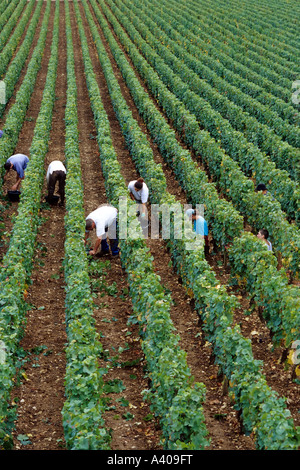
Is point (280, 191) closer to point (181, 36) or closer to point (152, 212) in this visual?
point (152, 212)

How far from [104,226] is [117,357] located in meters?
3.92

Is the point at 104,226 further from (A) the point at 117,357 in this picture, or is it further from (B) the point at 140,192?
(A) the point at 117,357

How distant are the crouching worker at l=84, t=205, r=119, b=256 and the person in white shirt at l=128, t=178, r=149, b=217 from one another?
126 centimetres

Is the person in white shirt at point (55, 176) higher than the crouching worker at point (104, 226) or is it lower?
higher

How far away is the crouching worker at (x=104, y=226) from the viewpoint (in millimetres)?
14156

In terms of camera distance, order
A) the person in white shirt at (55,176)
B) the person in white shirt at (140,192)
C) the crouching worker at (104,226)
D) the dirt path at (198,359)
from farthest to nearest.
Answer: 1. the person in white shirt at (55,176)
2. the person in white shirt at (140,192)
3. the crouching worker at (104,226)
4. the dirt path at (198,359)

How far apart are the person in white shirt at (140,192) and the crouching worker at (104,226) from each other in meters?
1.26

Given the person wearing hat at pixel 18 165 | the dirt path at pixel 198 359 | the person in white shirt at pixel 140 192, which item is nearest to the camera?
the dirt path at pixel 198 359

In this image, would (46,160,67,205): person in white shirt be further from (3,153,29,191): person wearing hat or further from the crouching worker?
the crouching worker

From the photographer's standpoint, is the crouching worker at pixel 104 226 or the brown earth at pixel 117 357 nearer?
the brown earth at pixel 117 357

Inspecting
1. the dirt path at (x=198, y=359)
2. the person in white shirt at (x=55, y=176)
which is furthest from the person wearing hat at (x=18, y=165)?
the dirt path at (x=198, y=359)

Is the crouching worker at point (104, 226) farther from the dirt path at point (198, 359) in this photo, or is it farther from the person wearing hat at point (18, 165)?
the person wearing hat at point (18, 165)

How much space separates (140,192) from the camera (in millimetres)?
15844
